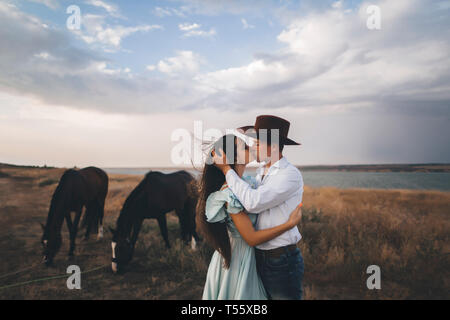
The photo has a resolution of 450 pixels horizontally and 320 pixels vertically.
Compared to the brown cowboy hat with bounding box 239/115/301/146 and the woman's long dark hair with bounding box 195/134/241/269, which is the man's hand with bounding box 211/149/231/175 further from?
the brown cowboy hat with bounding box 239/115/301/146

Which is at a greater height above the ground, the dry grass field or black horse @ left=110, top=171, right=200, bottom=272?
black horse @ left=110, top=171, right=200, bottom=272

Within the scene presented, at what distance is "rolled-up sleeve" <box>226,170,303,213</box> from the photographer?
1649 mm

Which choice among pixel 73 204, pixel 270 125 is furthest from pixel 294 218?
pixel 73 204

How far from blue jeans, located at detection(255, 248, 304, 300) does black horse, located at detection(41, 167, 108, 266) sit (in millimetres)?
5746

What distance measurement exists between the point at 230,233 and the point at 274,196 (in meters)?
0.55

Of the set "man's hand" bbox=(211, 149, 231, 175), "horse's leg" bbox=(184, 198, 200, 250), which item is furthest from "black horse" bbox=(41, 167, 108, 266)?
"man's hand" bbox=(211, 149, 231, 175)

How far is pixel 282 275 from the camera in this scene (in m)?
1.86

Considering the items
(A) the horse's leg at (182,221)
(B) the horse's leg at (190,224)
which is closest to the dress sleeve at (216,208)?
(B) the horse's leg at (190,224)

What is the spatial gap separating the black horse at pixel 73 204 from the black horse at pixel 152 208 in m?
1.46

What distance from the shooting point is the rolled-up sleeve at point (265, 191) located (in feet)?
5.41

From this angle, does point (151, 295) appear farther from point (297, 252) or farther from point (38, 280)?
point (297, 252)

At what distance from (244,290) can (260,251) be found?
0.31m

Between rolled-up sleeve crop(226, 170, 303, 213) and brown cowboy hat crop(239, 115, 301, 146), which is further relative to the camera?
brown cowboy hat crop(239, 115, 301, 146)

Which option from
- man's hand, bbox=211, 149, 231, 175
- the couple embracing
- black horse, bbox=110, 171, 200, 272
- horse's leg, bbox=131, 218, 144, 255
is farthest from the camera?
horse's leg, bbox=131, 218, 144, 255
